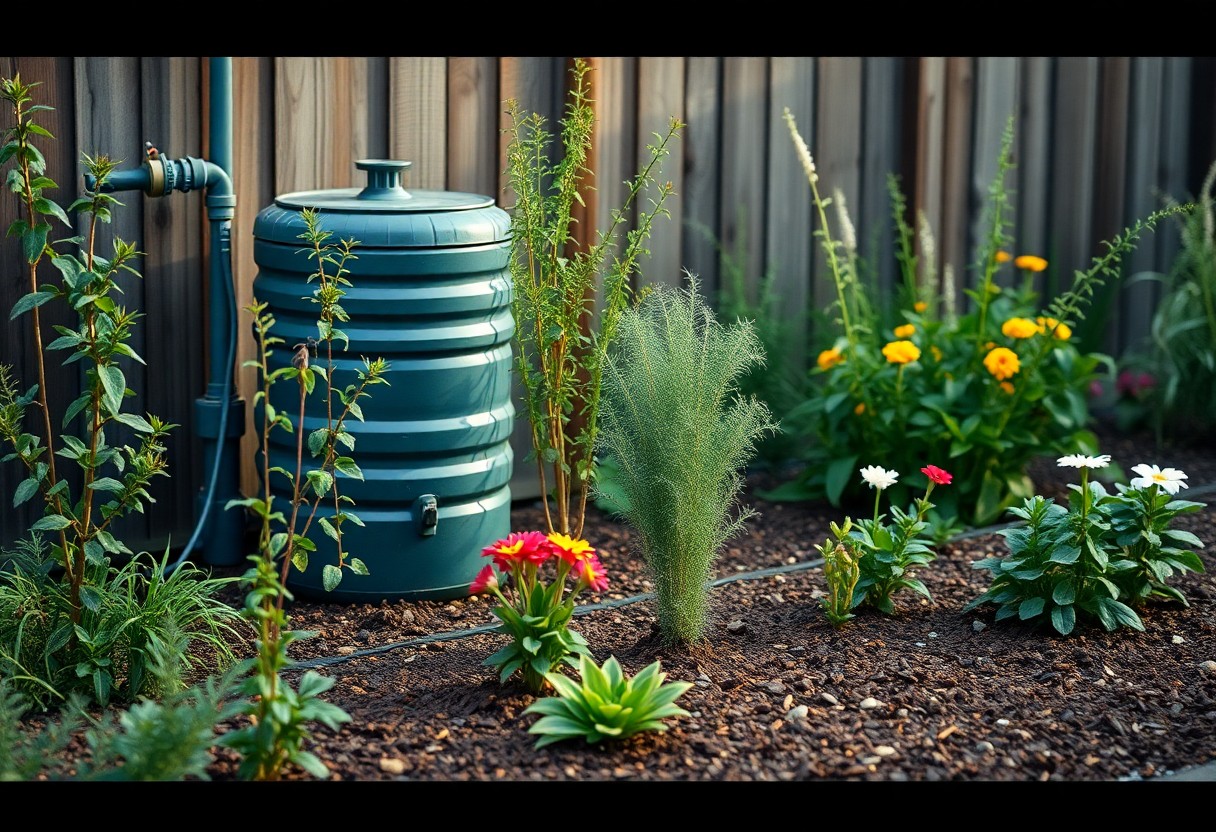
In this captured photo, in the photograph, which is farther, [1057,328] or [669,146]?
[669,146]

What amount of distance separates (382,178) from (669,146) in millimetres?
1487

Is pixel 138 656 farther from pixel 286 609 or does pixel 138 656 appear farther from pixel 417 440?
pixel 417 440

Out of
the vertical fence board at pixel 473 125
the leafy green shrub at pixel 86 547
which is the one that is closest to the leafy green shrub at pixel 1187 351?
the vertical fence board at pixel 473 125

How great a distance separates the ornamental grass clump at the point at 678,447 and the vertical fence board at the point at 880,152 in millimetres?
2328

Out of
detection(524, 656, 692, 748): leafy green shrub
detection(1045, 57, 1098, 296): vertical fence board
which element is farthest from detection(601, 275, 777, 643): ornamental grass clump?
detection(1045, 57, 1098, 296): vertical fence board

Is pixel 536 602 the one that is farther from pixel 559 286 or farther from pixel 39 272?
pixel 39 272

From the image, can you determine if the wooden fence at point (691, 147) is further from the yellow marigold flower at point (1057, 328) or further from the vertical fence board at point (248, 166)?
the yellow marigold flower at point (1057, 328)

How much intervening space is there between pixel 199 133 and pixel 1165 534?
278 cm

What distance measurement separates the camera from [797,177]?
517 cm

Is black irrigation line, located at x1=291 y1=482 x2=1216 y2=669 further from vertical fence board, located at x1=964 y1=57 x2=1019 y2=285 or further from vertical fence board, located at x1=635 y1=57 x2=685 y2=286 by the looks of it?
vertical fence board, located at x1=964 y1=57 x2=1019 y2=285

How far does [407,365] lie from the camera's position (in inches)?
138

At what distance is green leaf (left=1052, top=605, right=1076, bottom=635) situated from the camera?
3303mm

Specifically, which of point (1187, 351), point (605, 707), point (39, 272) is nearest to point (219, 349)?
point (39, 272)
